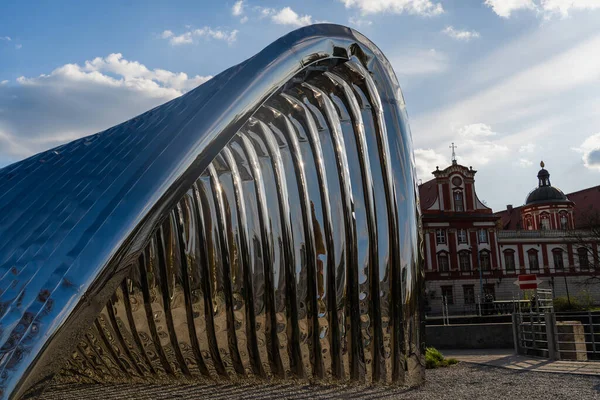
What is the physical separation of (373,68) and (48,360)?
3980mm

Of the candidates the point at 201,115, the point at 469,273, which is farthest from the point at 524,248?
the point at 201,115

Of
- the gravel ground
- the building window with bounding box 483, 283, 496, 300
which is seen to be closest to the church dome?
the building window with bounding box 483, 283, 496, 300

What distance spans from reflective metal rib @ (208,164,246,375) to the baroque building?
126 feet

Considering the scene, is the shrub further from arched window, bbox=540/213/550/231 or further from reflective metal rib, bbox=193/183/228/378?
arched window, bbox=540/213/550/231

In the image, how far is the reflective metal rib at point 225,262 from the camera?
8.23 m

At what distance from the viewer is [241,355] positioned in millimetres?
8406

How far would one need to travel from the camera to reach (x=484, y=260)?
48.9 meters

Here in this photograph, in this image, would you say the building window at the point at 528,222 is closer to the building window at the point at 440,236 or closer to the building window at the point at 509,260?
the building window at the point at 509,260

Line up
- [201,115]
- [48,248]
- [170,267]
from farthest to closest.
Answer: [170,267]
[201,115]
[48,248]

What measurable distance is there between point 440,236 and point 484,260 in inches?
160

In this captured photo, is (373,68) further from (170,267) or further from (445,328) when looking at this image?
(445,328)

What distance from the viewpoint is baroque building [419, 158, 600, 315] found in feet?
156

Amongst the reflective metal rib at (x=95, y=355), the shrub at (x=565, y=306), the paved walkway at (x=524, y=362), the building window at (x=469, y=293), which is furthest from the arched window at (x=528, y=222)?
the reflective metal rib at (x=95, y=355)

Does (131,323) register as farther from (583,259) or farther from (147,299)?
(583,259)
